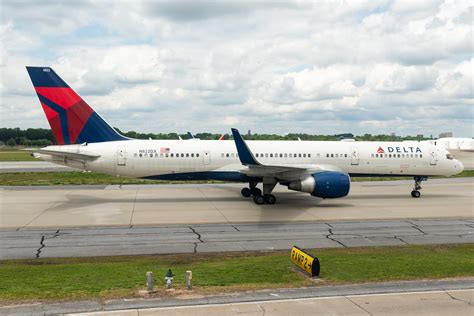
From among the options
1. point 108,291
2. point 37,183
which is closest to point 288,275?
point 108,291

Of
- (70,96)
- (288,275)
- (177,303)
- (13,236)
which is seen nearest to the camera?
(177,303)

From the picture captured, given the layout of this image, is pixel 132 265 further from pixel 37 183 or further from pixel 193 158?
pixel 37 183

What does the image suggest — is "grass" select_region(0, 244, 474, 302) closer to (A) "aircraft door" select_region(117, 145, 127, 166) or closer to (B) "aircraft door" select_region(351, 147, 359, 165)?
(A) "aircraft door" select_region(117, 145, 127, 166)

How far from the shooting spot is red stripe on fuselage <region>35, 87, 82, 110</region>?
27938mm

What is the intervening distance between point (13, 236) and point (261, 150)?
55.1ft

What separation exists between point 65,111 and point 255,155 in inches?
512

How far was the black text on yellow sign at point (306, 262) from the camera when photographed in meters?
12.7

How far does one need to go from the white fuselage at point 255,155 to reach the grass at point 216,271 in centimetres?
1380

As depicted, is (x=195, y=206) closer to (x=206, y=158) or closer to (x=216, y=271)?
(x=206, y=158)

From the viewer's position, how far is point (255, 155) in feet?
100

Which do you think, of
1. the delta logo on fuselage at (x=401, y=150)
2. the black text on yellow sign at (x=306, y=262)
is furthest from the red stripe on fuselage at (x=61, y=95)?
the delta logo on fuselage at (x=401, y=150)

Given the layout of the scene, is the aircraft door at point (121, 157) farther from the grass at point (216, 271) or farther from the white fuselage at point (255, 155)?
the grass at point (216, 271)

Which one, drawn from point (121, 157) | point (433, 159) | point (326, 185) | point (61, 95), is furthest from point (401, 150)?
point (61, 95)

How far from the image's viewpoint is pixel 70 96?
28.4 metres
